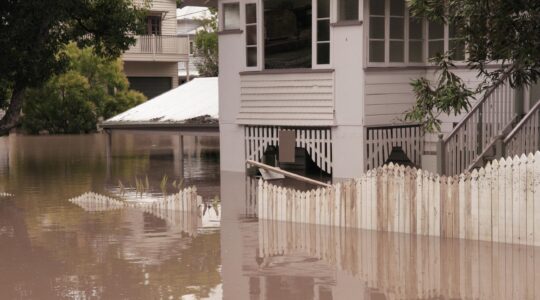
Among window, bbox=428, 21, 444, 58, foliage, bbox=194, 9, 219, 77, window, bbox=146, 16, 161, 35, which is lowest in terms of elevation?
window, bbox=428, 21, 444, 58

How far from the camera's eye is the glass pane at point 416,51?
23203 mm

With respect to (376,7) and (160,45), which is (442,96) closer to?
(376,7)

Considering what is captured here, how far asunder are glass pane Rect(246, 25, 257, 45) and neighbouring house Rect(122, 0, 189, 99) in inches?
1023

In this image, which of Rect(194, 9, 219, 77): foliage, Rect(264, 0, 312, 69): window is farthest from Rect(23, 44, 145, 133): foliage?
Rect(264, 0, 312, 69): window

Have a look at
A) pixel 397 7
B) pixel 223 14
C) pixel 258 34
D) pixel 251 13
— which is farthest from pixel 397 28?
pixel 223 14

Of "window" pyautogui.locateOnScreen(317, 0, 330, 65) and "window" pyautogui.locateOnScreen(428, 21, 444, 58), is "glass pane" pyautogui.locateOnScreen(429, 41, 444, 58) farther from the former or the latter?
"window" pyautogui.locateOnScreen(317, 0, 330, 65)

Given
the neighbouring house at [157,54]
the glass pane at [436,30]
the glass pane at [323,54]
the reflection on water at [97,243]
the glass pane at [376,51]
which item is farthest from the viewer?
the neighbouring house at [157,54]

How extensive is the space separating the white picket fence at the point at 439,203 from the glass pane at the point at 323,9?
7.64 metres

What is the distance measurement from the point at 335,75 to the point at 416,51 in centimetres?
227

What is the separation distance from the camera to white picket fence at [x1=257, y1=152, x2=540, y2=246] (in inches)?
520

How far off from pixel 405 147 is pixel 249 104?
397cm

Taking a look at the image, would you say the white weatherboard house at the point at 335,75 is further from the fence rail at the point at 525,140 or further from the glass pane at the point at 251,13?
the fence rail at the point at 525,140

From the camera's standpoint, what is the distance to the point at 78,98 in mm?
43500

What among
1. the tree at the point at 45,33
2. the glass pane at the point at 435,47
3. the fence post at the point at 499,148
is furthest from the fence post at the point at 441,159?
the tree at the point at 45,33
